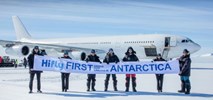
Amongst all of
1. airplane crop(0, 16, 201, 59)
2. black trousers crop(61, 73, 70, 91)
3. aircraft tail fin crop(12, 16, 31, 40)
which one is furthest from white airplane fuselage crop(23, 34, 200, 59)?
black trousers crop(61, 73, 70, 91)

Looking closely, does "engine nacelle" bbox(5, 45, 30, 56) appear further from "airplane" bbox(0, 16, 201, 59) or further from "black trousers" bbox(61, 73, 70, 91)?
"black trousers" bbox(61, 73, 70, 91)

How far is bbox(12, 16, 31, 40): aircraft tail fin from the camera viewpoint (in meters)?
63.2

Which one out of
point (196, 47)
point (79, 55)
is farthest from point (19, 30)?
point (196, 47)

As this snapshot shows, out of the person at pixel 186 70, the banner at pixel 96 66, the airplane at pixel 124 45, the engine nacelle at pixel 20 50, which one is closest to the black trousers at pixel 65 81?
the banner at pixel 96 66

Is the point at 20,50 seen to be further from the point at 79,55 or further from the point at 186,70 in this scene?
the point at 186,70

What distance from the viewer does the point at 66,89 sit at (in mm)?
14852

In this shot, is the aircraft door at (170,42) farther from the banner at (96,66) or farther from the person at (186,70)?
the person at (186,70)

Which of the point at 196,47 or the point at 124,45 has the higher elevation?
the point at 124,45

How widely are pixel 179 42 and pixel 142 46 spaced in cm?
418

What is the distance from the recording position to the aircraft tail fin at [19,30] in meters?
63.2

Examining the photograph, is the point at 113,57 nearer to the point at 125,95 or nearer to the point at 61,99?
the point at 125,95

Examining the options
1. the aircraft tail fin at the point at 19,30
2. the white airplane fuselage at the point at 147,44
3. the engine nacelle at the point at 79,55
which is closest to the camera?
the white airplane fuselage at the point at 147,44

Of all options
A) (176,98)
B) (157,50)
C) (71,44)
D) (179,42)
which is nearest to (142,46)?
(157,50)

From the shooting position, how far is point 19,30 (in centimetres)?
6406
